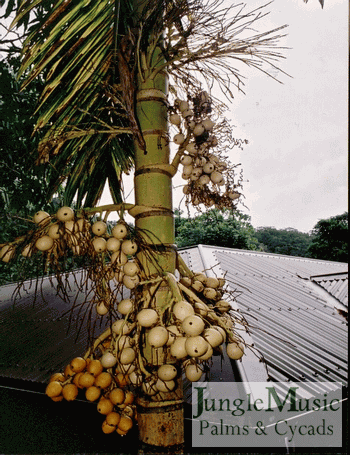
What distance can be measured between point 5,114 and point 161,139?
416 centimetres

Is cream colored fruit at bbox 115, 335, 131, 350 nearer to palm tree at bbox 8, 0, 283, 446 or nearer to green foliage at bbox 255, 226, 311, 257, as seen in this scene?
palm tree at bbox 8, 0, 283, 446

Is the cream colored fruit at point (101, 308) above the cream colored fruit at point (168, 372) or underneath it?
above

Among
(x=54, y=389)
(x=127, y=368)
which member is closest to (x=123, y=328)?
(x=127, y=368)

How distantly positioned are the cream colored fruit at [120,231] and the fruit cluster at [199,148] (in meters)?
0.46

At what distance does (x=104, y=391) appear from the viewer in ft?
5.10

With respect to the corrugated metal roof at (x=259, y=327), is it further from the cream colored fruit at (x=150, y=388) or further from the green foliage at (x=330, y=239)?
the green foliage at (x=330, y=239)

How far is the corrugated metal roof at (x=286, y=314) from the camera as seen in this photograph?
10.7 feet

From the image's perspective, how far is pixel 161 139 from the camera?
5.20ft

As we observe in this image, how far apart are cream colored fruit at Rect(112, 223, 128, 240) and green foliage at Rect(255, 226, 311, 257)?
1302 inches

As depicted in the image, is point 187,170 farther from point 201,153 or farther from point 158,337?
point 158,337

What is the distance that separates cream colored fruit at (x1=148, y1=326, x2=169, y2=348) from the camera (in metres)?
1.25

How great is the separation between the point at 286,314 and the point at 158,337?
360 centimetres

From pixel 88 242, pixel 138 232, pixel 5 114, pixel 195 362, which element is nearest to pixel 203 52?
pixel 138 232

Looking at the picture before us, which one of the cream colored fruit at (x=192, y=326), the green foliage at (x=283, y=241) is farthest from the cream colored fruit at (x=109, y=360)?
the green foliage at (x=283, y=241)
